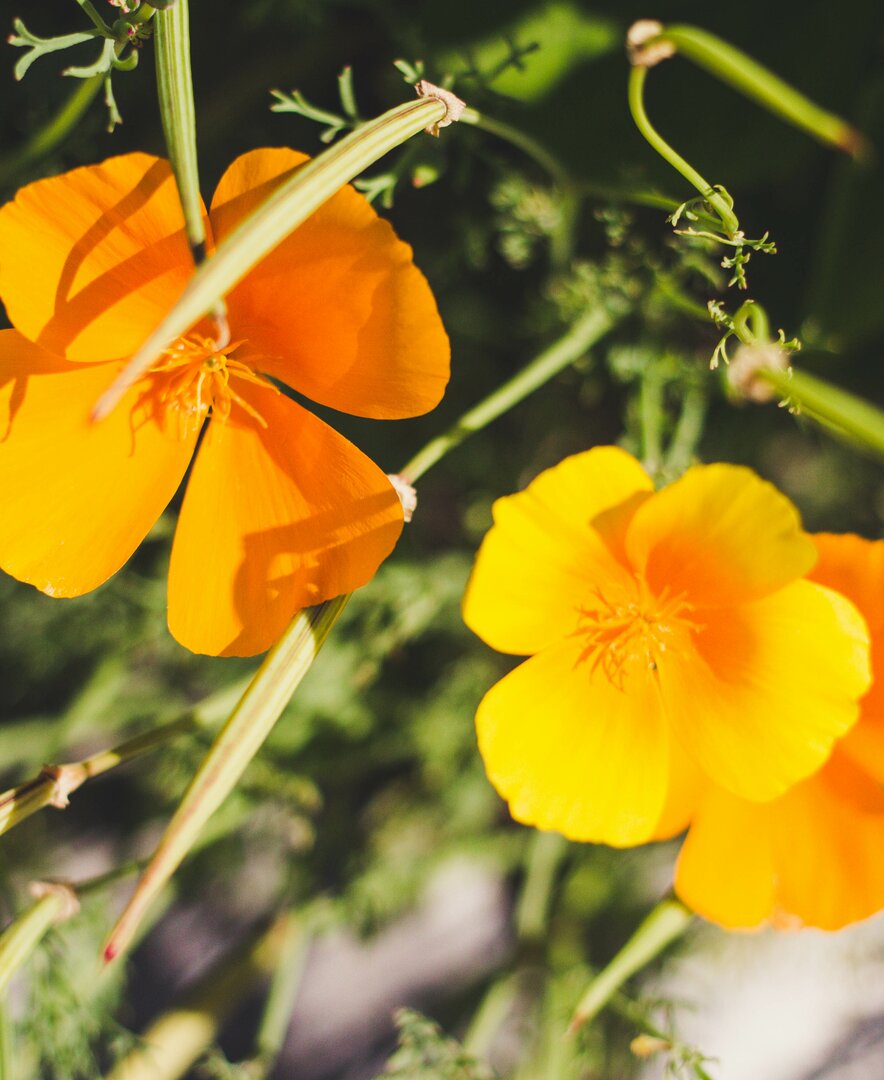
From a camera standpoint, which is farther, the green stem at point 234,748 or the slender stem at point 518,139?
the slender stem at point 518,139

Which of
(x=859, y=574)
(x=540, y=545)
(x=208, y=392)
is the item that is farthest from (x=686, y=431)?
(x=208, y=392)

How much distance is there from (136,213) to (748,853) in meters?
0.71

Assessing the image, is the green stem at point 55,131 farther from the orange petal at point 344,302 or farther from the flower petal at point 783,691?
the flower petal at point 783,691

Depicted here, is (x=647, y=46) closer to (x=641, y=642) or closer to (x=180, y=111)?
(x=180, y=111)

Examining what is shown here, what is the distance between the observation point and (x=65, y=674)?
1.55 metres

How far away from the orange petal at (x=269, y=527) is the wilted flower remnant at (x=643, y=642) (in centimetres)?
10

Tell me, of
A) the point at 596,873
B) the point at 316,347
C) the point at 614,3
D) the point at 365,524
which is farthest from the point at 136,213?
the point at 596,873

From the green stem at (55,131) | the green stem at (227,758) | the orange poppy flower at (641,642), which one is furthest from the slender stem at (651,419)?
the green stem at (55,131)

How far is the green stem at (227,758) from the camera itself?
0.54 meters

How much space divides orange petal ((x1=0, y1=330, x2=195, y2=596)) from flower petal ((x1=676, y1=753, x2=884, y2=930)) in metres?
0.53

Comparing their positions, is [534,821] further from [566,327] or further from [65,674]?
[65,674]

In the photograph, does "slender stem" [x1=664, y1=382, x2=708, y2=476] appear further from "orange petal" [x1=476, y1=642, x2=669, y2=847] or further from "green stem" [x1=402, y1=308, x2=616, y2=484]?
"orange petal" [x1=476, y1=642, x2=669, y2=847]

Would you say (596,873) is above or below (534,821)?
below

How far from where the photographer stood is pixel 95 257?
67 cm
